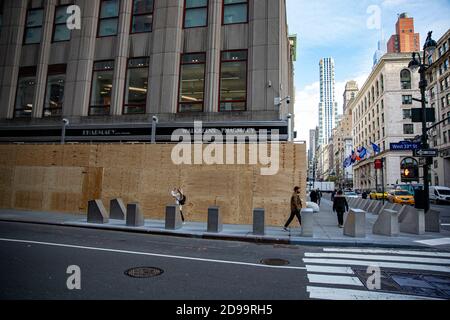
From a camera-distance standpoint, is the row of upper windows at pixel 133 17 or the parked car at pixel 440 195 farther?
the parked car at pixel 440 195

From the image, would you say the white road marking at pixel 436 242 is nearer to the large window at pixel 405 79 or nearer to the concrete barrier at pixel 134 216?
the concrete barrier at pixel 134 216

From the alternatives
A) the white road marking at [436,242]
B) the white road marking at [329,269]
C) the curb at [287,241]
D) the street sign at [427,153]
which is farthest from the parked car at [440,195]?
the white road marking at [329,269]

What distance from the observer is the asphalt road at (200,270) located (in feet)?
17.0

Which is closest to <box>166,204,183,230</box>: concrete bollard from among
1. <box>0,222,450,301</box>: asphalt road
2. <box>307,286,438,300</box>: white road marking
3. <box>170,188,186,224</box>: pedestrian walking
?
<box>170,188,186,224</box>: pedestrian walking

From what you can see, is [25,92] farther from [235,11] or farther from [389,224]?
[389,224]

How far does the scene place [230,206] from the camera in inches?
588

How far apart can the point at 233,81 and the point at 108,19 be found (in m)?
10.5

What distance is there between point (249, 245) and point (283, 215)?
15.1ft

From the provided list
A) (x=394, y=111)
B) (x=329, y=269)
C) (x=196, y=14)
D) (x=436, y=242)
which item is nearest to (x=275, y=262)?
(x=329, y=269)

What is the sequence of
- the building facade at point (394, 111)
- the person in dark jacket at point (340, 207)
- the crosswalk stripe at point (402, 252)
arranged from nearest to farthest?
the crosswalk stripe at point (402, 252), the person in dark jacket at point (340, 207), the building facade at point (394, 111)

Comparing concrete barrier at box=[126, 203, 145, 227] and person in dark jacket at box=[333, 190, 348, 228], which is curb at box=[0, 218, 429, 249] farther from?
person in dark jacket at box=[333, 190, 348, 228]

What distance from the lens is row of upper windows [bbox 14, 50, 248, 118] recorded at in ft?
60.7

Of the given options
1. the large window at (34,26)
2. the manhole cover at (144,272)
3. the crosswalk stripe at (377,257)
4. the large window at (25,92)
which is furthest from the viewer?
the large window at (34,26)

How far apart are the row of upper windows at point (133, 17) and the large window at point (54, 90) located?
7.97ft
